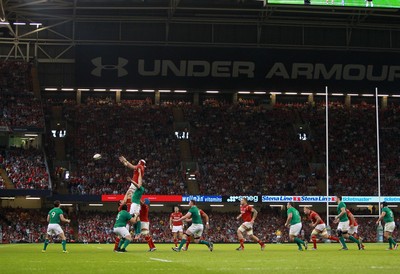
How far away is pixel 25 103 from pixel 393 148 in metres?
33.2

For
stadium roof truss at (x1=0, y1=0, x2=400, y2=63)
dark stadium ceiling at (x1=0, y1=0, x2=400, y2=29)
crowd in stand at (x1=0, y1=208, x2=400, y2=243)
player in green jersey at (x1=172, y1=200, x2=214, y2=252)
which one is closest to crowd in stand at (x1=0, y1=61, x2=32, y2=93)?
stadium roof truss at (x1=0, y1=0, x2=400, y2=63)

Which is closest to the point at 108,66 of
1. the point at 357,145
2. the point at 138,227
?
the point at 357,145

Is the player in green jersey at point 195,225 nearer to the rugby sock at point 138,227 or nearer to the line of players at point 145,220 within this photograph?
the line of players at point 145,220

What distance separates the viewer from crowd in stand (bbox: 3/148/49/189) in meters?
56.3

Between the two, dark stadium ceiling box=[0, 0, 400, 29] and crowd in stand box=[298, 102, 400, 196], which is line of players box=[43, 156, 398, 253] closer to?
crowd in stand box=[298, 102, 400, 196]

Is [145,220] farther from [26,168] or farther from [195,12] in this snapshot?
[195,12]

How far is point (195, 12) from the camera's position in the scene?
6419 centimetres

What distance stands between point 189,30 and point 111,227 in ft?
66.7

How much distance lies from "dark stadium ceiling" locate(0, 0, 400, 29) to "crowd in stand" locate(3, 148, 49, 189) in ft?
37.9

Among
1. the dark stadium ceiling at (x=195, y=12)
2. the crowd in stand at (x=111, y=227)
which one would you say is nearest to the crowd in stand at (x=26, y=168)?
the crowd in stand at (x=111, y=227)

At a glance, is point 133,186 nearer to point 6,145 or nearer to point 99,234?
point 99,234

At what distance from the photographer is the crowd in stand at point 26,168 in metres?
56.3

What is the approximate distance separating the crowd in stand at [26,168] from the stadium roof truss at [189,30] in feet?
35.4

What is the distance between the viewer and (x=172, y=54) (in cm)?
6544
